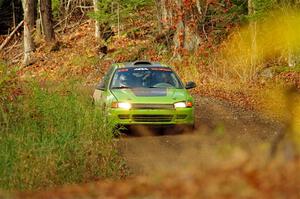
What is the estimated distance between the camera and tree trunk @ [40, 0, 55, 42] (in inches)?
1506

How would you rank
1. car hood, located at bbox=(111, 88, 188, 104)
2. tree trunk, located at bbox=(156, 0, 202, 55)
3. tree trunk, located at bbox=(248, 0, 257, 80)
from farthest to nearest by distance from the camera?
tree trunk, located at bbox=(156, 0, 202, 55), tree trunk, located at bbox=(248, 0, 257, 80), car hood, located at bbox=(111, 88, 188, 104)

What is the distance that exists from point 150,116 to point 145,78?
1.67 metres

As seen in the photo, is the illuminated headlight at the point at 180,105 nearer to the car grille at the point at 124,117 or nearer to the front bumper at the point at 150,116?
the front bumper at the point at 150,116

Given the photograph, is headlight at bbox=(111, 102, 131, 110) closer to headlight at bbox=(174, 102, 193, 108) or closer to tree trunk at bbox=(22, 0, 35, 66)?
headlight at bbox=(174, 102, 193, 108)

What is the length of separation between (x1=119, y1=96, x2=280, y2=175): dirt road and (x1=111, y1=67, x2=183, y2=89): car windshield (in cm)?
131

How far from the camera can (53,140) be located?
10.5m

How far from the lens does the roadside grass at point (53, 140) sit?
9.71m

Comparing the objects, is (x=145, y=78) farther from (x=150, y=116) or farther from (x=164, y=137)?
(x=164, y=137)

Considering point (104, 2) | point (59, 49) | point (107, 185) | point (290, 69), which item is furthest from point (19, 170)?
point (59, 49)

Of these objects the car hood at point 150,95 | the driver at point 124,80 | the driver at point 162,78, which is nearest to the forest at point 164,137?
the car hood at point 150,95

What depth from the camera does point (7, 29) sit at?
4647 cm

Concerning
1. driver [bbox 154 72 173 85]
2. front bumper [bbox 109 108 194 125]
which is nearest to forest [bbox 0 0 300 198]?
front bumper [bbox 109 108 194 125]

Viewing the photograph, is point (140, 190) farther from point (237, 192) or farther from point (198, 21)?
point (198, 21)

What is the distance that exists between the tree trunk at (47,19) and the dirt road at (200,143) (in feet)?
69.9
